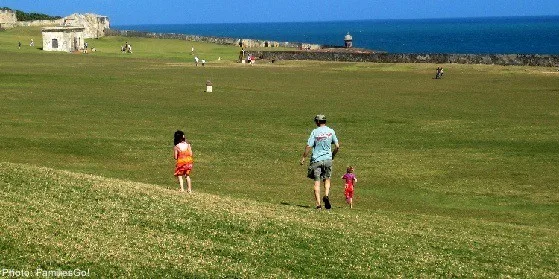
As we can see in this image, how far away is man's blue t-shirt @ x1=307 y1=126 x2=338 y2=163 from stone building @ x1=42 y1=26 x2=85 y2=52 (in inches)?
3632

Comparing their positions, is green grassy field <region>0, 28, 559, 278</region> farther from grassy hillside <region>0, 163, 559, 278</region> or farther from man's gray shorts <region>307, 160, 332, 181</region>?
man's gray shorts <region>307, 160, 332, 181</region>

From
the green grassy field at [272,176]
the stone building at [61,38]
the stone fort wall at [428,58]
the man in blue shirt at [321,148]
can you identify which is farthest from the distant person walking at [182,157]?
the stone building at [61,38]

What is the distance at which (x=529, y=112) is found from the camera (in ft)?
165

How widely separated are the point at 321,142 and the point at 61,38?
93479 millimetres

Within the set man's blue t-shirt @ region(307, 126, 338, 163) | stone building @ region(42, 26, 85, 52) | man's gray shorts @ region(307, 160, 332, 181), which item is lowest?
stone building @ region(42, 26, 85, 52)

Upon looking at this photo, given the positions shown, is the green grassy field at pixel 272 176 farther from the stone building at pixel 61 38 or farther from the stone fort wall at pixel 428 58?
the stone building at pixel 61 38

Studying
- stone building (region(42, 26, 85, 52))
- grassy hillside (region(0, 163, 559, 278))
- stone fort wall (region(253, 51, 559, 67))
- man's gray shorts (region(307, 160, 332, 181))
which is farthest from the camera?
stone building (region(42, 26, 85, 52))

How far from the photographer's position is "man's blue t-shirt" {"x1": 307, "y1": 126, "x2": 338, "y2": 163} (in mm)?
21250

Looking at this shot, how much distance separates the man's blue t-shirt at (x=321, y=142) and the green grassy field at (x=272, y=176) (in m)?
1.39

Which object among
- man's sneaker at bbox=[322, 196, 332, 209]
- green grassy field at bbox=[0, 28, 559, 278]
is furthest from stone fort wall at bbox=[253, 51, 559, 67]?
man's sneaker at bbox=[322, 196, 332, 209]

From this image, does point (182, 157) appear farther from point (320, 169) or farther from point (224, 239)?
point (224, 239)

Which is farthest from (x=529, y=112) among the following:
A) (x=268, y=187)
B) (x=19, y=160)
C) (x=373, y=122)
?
(x=19, y=160)

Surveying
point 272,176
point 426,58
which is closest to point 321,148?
point 272,176

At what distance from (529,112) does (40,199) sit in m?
36.8
